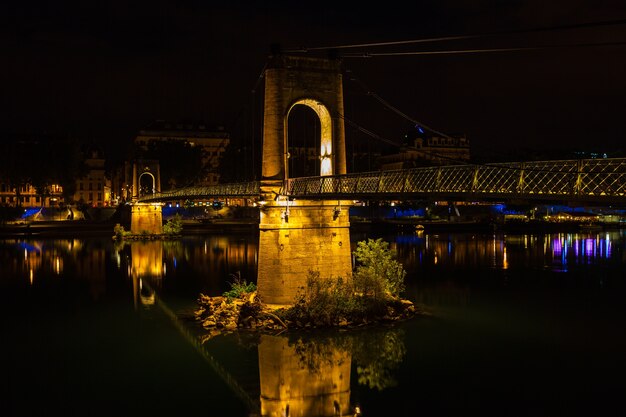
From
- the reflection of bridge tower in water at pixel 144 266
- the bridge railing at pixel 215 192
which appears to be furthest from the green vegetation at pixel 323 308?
the reflection of bridge tower in water at pixel 144 266

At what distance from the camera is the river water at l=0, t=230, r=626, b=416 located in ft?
59.5

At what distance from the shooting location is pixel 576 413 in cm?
1705

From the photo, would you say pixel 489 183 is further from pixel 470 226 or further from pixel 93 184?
pixel 93 184

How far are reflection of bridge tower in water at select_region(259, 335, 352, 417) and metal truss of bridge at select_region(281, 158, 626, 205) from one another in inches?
222

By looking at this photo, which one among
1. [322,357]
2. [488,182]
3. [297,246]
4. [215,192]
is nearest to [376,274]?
[297,246]

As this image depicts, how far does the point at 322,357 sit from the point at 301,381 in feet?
5.81

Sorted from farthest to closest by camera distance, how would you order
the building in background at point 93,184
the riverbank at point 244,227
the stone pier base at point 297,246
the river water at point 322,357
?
the building in background at point 93,184 → the riverbank at point 244,227 → the stone pier base at point 297,246 → the river water at point 322,357

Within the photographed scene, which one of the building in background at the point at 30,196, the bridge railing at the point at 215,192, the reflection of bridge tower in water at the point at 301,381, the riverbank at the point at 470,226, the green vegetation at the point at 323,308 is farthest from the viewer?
the building in background at the point at 30,196

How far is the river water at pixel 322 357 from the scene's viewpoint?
59.5 feet

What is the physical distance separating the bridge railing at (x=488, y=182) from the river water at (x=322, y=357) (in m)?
5.09

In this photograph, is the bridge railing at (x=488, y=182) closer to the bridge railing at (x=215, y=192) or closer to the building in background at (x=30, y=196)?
the bridge railing at (x=215, y=192)

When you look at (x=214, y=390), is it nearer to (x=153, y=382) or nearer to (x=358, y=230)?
(x=153, y=382)

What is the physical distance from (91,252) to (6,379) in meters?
40.7

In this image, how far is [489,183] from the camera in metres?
20.1
